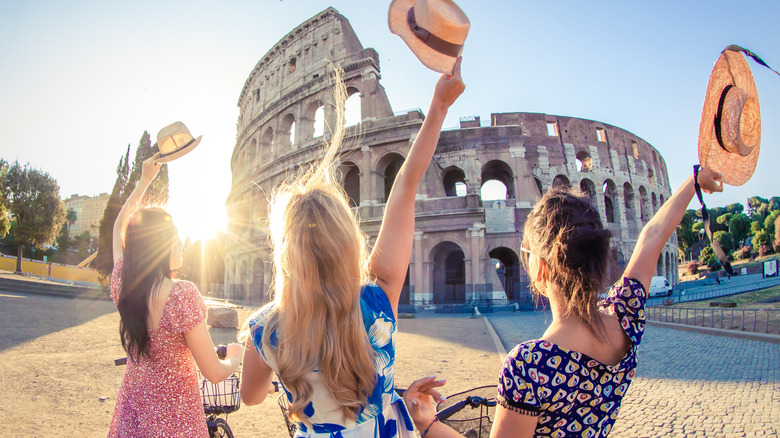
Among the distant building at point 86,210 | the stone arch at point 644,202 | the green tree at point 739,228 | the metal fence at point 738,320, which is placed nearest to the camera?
the metal fence at point 738,320

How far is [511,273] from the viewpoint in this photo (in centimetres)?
2350

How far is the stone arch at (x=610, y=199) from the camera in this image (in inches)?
1113

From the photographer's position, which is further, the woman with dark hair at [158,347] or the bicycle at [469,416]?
the bicycle at [469,416]

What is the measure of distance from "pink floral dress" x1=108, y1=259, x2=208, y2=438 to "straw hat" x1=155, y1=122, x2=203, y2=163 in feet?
3.18

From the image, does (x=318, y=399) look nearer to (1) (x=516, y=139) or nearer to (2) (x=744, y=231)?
(1) (x=516, y=139)

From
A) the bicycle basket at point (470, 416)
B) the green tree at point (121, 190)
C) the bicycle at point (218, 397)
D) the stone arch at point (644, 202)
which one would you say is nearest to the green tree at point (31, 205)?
the green tree at point (121, 190)

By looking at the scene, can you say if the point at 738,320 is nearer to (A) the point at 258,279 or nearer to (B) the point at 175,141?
(B) the point at 175,141

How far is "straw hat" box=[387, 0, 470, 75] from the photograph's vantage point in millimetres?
1195

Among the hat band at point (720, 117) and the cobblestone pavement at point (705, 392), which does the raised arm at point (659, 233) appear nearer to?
the hat band at point (720, 117)

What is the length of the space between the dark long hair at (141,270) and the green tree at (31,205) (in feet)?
116

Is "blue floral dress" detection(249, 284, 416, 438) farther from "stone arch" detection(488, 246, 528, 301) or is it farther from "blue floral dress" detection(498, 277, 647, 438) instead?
"stone arch" detection(488, 246, 528, 301)

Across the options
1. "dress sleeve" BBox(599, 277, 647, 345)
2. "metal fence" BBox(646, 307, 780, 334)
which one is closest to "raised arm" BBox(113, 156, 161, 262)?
"dress sleeve" BBox(599, 277, 647, 345)

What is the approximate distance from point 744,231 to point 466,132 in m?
54.1

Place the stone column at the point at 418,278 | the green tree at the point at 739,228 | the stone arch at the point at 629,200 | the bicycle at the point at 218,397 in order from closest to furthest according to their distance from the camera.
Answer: the bicycle at the point at 218,397 → the stone column at the point at 418,278 → the stone arch at the point at 629,200 → the green tree at the point at 739,228
